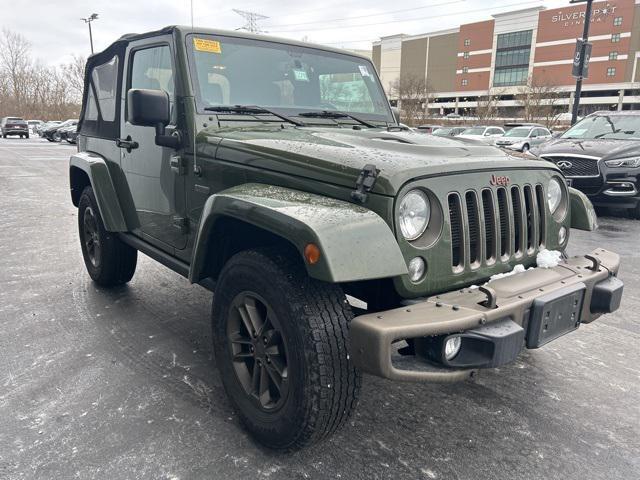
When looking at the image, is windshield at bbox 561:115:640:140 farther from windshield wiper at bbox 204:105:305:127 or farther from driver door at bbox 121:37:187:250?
driver door at bbox 121:37:187:250

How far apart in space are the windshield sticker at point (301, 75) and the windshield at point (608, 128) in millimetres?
7409

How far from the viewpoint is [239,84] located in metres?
3.20

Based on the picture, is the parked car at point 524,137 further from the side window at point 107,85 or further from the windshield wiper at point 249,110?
the windshield wiper at point 249,110

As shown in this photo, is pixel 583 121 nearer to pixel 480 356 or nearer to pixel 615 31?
pixel 480 356

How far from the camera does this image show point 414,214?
86.9 inches

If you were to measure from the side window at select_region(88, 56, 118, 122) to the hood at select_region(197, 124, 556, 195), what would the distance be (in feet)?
5.15

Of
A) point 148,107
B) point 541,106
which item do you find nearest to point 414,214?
point 148,107

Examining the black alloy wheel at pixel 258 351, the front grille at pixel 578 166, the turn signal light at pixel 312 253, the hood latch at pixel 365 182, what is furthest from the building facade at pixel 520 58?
the turn signal light at pixel 312 253

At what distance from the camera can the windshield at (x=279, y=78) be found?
10.2ft

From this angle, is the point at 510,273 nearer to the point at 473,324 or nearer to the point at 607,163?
the point at 473,324

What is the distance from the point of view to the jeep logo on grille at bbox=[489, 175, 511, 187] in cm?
244

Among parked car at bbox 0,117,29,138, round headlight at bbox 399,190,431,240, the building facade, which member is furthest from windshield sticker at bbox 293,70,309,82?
the building facade

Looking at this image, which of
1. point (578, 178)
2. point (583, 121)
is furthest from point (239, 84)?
point (583, 121)

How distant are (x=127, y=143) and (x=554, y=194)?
2.89m
